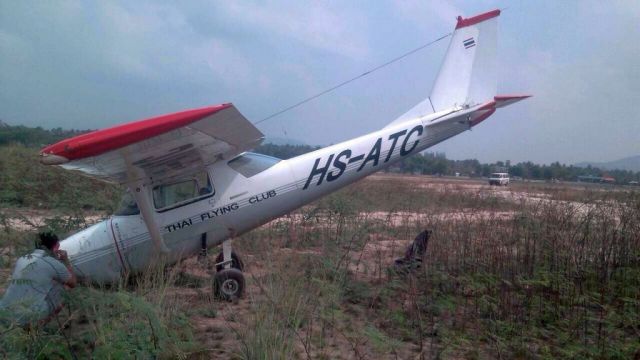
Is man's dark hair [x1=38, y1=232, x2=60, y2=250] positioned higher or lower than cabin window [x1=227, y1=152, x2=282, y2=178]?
lower

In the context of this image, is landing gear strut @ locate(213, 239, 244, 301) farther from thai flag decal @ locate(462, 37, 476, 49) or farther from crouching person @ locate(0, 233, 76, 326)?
thai flag decal @ locate(462, 37, 476, 49)

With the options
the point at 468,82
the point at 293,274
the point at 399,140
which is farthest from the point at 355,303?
the point at 468,82

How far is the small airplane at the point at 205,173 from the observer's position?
556 centimetres

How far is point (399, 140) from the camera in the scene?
26.9 feet

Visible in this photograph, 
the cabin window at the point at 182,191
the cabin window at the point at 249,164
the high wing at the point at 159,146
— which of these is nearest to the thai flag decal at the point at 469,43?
the cabin window at the point at 249,164

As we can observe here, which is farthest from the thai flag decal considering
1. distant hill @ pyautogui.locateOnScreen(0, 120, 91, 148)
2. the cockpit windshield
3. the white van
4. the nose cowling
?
distant hill @ pyautogui.locateOnScreen(0, 120, 91, 148)

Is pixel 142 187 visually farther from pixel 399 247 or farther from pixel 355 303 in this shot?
pixel 399 247

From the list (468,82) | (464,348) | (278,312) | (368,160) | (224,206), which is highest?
(468,82)

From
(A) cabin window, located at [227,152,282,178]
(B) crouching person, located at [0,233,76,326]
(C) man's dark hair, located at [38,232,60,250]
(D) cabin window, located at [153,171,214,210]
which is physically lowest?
(B) crouching person, located at [0,233,76,326]

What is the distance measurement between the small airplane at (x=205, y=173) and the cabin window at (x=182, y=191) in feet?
0.05

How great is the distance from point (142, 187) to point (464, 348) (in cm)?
474

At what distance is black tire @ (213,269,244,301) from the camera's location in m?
6.56

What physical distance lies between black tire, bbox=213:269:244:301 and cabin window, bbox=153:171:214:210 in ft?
4.17

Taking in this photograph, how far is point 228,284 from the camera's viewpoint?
21.7ft
